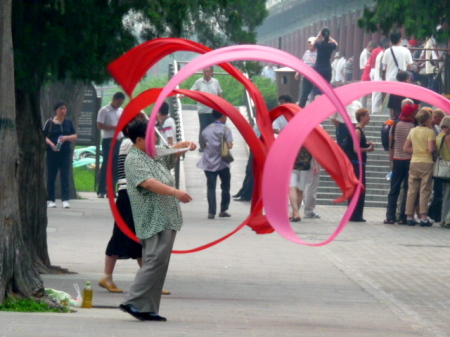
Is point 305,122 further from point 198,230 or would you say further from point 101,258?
point 198,230

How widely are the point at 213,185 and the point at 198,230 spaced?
1.67 meters

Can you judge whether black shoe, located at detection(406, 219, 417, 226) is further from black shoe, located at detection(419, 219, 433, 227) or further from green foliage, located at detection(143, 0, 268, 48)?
green foliage, located at detection(143, 0, 268, 48)

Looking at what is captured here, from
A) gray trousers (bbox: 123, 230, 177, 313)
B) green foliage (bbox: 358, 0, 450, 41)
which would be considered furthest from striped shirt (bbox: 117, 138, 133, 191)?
green foliage (bbox: 358, 0, 450, 41)

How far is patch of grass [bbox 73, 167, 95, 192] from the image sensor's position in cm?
3048

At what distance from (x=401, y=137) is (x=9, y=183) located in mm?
10521

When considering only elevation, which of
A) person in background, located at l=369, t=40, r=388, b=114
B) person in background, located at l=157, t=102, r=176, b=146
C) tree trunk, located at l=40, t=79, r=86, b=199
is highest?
person in background, located at l=369, t=40, r=388, b=114

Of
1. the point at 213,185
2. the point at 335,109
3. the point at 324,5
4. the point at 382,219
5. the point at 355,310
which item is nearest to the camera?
the point at 335,109

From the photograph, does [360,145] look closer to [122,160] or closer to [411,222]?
[411,222]

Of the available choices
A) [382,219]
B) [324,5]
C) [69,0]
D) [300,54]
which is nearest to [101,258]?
[69,0]

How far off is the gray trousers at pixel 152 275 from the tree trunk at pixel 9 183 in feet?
3.66

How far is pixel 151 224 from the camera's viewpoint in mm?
8984

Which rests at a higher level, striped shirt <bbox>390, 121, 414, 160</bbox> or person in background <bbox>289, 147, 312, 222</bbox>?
striped shirt <bbox>390, 121, 414, 160</bbox>

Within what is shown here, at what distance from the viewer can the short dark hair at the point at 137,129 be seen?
9281 millimetres

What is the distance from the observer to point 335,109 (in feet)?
26.2
